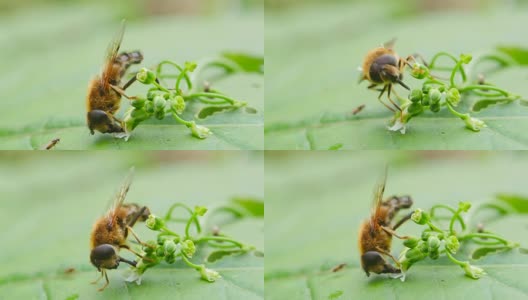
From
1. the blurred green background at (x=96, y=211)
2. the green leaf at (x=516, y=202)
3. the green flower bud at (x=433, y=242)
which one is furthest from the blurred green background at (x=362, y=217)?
Result: the blurred green background at (x=96, y=211)

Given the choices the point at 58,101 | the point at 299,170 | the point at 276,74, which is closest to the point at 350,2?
the point at 299,170

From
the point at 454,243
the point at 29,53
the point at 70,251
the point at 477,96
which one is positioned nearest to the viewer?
the point at 454,243

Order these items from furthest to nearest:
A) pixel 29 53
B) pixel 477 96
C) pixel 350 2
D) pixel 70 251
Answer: pixel 350 2
pixel 29 53
pixel 70 251
pixel 477 96

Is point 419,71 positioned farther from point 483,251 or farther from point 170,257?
point 170,257

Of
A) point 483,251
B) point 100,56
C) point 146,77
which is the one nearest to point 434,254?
point 483,251

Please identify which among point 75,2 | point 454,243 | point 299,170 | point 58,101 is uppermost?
point 75,2

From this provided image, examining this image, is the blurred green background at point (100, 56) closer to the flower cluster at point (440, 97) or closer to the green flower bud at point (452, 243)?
the flower cluster at point (440, 97)

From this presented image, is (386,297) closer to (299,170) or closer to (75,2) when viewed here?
(299,170)

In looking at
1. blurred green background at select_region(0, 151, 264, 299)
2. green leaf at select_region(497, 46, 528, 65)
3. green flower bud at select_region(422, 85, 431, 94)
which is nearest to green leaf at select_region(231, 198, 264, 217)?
blurred green background at select_region(0, 151, 264, 299)
